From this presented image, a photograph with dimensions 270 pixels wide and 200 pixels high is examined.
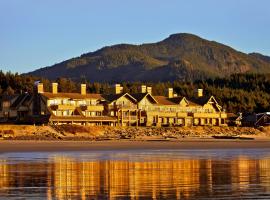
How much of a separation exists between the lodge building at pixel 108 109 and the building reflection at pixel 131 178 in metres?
42.8

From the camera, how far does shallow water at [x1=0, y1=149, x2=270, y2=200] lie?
17.7 m

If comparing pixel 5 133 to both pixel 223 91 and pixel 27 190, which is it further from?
pixel 223 91

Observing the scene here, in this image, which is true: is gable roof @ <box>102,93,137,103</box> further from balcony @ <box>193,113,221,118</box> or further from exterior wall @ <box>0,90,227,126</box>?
balcony @ <box>193,113,221,118</box>

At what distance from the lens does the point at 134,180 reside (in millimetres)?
21438

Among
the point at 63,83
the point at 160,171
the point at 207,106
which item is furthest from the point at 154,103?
the point at 160,171

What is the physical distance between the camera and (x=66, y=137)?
6119cm

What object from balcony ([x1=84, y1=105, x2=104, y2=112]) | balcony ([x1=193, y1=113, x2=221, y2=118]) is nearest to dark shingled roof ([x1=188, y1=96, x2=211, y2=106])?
balcony ([x1=193, y1=113, x2=221, y2=118])

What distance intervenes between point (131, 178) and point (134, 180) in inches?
26.7

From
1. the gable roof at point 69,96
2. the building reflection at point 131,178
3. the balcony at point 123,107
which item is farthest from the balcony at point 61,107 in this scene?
the building reflection at point 131,178

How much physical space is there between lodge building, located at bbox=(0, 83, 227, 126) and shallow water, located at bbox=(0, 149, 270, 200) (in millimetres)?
42961

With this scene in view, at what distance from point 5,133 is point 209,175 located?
38295mm

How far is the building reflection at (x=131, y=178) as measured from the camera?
1817cm

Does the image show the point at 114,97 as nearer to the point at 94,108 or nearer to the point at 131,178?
the point at 94,108

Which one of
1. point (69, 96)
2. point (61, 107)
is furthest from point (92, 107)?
point (61, 107)
